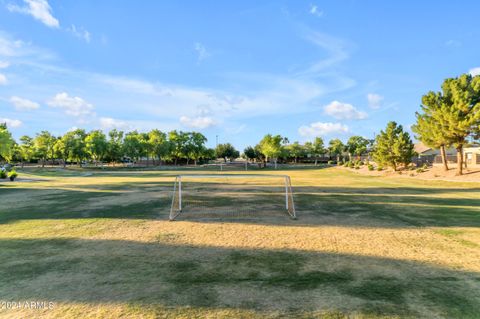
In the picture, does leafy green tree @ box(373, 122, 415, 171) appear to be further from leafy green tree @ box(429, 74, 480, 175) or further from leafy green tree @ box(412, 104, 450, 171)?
leafy green tree @ box(429, 74, 480, 175)

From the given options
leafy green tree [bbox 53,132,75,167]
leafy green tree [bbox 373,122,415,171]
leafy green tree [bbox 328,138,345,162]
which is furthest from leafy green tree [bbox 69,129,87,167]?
leafy green tree [bbox 328,138,345,162]

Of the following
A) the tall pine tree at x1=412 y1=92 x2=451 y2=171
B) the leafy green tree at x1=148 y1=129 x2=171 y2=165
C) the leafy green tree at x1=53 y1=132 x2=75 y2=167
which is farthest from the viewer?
the leafy green tree at x1=148 y1=129 x2=171 y2=165

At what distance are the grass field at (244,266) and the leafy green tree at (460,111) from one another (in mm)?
20925

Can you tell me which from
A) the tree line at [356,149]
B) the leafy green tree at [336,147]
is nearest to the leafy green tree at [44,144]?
the tree line at [356,149]

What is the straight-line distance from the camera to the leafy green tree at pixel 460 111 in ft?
89.1

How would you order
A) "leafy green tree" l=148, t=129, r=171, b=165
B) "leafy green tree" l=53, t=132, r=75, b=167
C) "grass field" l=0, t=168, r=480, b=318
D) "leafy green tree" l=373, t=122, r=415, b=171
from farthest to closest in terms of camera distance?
"leafy green tree" l=148, t=129, r=171, b=165 < "leafy green tree" l=53, t=132, r=75, b=167 < "leafy green tree" l=373, t=122, r=415, b=171 < "grass field" l=0, t=168, r=480, b=318

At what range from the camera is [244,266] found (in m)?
6.39

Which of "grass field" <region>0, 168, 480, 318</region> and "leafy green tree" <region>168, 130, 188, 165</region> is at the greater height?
"leafy green tree" <region>168, 130, 188, 165</region>

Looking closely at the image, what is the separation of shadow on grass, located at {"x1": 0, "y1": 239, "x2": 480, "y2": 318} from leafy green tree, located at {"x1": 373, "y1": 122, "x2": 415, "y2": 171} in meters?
38.4

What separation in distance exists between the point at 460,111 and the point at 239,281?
3368 centimetres

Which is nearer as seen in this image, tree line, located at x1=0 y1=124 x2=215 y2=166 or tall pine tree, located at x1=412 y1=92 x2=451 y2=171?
tall pine tree, located at x1=412 y1=92 x2=451 y2=171

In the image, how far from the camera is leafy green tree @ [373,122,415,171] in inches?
1543

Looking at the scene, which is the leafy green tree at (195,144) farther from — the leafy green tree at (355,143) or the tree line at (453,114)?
the tree line at (453,114)

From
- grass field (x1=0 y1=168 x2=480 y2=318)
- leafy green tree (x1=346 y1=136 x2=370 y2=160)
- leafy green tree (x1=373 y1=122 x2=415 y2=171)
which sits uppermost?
leafy green tree (x1=346 y1=136 x2=370 y2=160)
